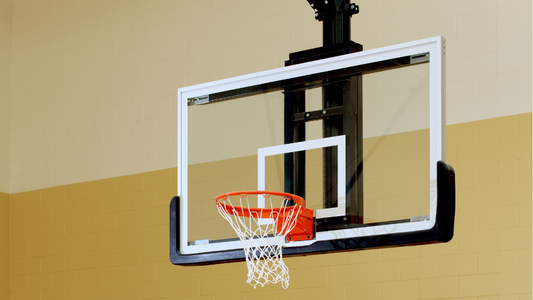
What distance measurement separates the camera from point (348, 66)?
425cm

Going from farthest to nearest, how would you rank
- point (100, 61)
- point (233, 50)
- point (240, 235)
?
1. point (100, 61)
2. point (233, 50)
3. point (240, 235)

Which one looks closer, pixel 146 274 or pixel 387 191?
pixel 387 191

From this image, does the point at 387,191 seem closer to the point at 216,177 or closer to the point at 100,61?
the point at 216,177

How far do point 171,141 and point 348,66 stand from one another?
2796 mm

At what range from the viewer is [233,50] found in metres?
6.53

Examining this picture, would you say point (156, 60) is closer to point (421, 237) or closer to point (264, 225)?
point (264, 225)

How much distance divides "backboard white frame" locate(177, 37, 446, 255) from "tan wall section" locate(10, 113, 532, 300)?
151 centimetres

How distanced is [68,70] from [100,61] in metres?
0.41

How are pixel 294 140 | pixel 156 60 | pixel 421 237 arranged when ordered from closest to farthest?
pixel 421 237, pixel 294 140, pixel 156 60

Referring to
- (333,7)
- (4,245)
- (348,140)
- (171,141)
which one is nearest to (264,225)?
(348,140)

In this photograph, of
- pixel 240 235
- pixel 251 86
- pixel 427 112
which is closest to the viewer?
pixel 427 112

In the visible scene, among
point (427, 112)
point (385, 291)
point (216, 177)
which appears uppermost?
point (427, 112)

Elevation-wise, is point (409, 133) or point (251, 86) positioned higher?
point (251, 86)

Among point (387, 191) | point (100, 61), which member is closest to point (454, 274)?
point (387, 191)
